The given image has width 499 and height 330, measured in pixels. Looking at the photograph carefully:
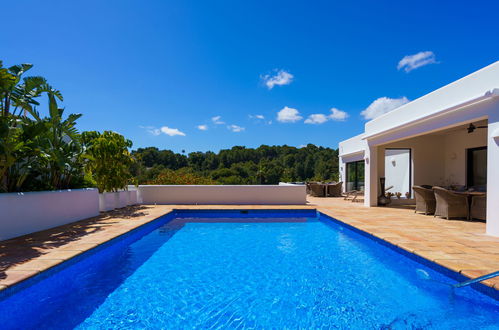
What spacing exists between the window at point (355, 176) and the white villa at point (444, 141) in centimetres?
247

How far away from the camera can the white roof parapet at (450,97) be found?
5.38 metres

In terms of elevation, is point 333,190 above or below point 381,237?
above

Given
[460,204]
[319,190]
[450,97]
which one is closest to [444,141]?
[460,204]

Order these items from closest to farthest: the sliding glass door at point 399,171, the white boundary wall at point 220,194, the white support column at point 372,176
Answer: the white support column at point 372,176
the white boundary wall at point 220,194
the sliding glass door at point 399,171

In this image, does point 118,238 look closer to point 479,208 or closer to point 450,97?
point 450,97

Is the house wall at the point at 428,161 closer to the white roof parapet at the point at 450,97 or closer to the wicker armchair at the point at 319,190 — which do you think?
the white roof parapet at the point at 450,97

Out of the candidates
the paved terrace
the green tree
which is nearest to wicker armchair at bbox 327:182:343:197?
the paved terrace

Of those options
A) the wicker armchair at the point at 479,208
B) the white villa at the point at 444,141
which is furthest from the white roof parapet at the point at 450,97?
the wicker armchair at the point at 479,208

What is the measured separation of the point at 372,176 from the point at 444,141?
3737 millimetres

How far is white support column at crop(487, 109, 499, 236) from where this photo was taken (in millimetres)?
4977

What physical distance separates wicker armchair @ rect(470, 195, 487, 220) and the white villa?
1.76 m

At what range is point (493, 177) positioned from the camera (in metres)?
5.03

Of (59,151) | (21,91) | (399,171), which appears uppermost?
(21,91)

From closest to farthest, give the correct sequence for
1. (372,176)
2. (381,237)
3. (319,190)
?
(381,237), (372,176), (319,190)
